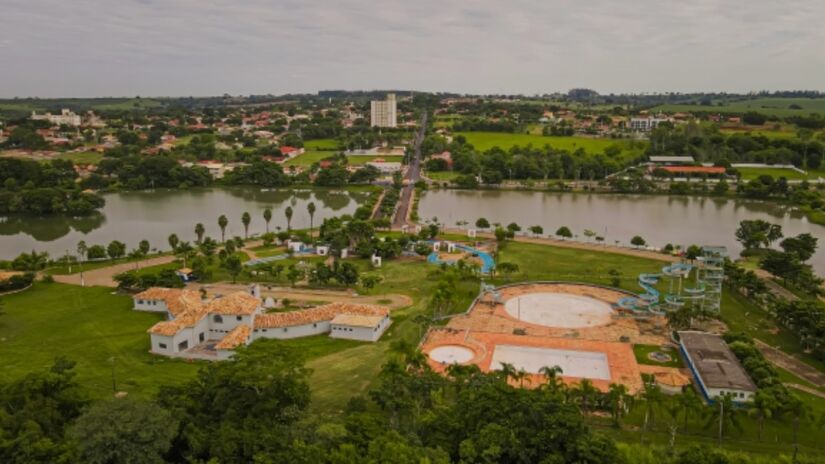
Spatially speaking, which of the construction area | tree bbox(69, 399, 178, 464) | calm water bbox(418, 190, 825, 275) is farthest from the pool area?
tree bbox(69, 399, 178, 464)

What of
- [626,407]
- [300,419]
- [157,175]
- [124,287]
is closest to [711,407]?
[626,407]

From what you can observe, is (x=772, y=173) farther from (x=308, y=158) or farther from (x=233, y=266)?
(x=233, y=266)

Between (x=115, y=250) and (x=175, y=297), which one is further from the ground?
(x=115, y=250)

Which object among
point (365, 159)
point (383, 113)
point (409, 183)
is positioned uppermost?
point (383, 113)

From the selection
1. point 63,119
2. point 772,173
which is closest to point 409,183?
point 772,173

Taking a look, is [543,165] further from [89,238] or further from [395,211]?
[89,238]

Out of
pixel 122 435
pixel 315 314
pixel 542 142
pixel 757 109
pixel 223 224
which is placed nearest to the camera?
pixel 122 435
